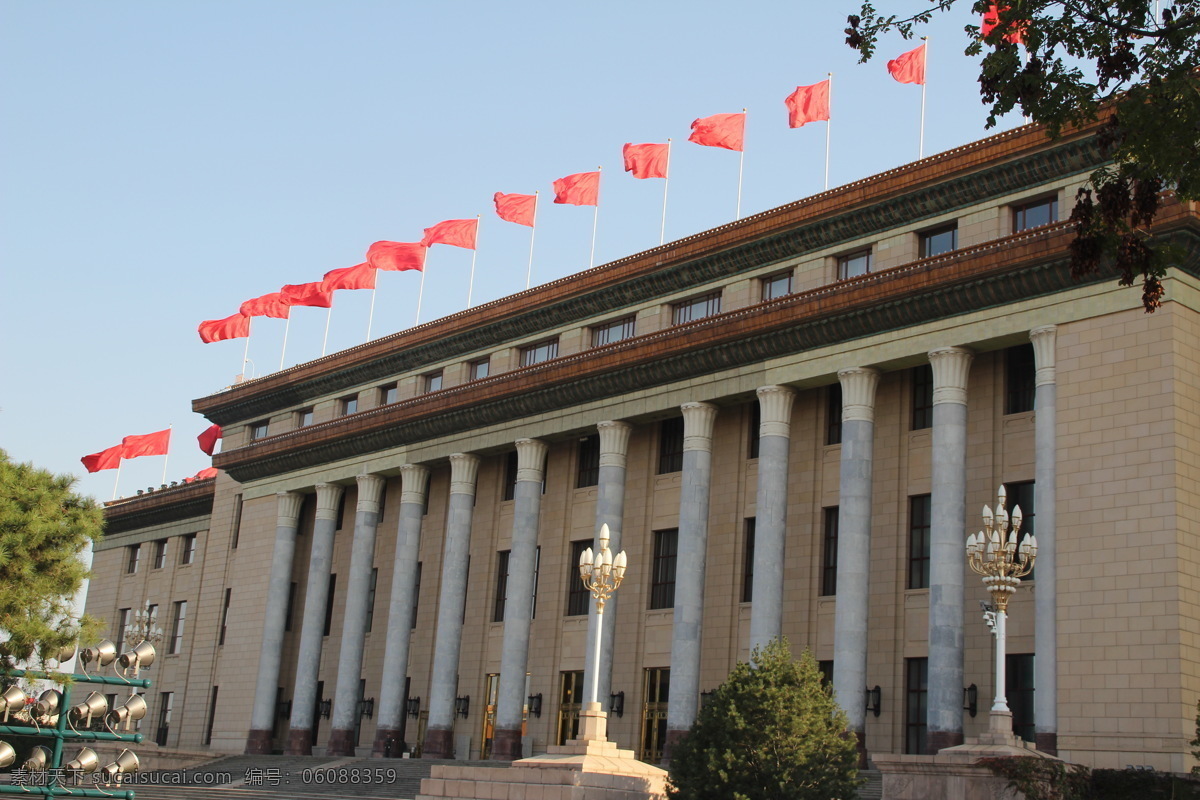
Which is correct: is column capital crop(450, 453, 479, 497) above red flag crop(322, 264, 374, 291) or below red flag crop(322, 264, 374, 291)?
below

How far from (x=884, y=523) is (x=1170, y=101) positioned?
20.4 metres

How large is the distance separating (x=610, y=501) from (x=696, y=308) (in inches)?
260

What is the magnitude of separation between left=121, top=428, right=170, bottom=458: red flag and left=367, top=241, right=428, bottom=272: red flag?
20020mm

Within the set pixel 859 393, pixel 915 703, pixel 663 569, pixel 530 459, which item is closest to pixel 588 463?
pixel 530 459

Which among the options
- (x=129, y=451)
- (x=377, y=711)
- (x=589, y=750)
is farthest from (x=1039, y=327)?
(x=129, y=451)

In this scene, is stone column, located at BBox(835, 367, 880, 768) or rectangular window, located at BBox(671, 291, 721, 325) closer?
stone column, located at BBox(835, 367, 880, 768)

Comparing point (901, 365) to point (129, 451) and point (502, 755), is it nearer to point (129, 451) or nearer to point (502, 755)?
point (502, 755)

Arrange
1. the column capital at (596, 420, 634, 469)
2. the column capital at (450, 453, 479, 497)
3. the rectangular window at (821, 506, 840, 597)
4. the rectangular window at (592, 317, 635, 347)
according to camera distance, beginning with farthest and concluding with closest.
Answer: the column capital at (450, 453, 479, 497) → the rectangular window at (592, 317, 635, 347) → the column capital at (596, 420, 634, 469) → the rectangular window at (821, 506, 840, 597)

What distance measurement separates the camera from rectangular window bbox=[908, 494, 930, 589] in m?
33.8

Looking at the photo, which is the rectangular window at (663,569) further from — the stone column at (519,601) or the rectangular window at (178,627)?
the rectangular window at (178,627)

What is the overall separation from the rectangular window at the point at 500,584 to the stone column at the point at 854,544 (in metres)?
14.3

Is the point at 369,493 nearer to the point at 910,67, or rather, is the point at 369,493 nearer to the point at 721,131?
the point at 721,131

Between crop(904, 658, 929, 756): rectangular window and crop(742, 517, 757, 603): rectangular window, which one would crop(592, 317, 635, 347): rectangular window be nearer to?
crop(742, 517, 757, 603): rectangular window

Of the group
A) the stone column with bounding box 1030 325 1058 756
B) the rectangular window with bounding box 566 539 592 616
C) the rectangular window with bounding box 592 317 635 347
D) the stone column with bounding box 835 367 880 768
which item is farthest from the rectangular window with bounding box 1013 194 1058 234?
the rectangular window with bounding box 566 539 592 616
